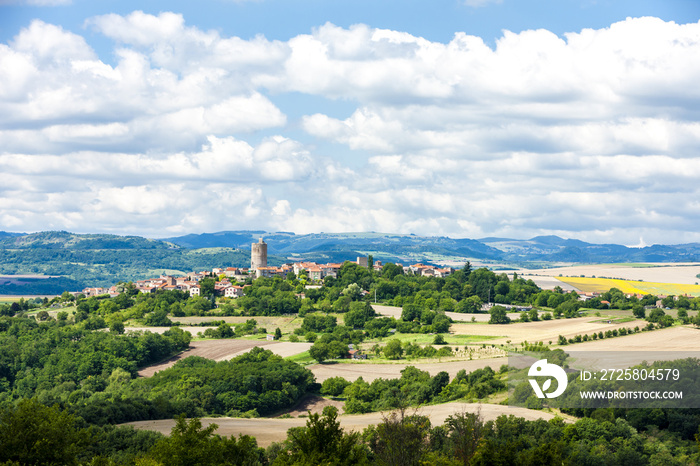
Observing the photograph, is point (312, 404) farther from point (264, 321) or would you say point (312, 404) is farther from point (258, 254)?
point (258, 254)

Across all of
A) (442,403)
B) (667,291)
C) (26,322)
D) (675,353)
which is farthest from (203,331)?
(667,291)

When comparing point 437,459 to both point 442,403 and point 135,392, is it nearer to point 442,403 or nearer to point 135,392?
point 442,403

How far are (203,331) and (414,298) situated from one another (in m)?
36.0

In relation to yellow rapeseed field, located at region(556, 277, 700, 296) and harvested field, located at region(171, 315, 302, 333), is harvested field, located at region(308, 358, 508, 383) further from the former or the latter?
yellow rapeseed field, located at region(556, 277, 700, 296)

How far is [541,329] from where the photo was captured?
9050 centimetres

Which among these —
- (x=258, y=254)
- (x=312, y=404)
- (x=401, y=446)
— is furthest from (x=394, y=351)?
(x=258, y=254)

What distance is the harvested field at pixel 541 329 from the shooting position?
3295 inches

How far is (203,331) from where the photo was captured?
97250 mm

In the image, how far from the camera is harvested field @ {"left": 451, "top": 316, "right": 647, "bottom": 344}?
8369 centimetres

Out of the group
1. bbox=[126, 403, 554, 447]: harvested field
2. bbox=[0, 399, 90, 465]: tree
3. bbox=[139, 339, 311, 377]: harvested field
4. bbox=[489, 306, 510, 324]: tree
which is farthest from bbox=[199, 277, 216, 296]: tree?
bbox=[0, 399, 90, 465]: tree

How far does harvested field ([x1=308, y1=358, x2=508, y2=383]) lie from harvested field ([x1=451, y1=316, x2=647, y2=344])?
1320 centimetres

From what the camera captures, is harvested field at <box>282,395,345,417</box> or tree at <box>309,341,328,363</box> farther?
tree at <box>309,341,328,363</box>

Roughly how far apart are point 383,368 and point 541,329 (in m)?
27.7

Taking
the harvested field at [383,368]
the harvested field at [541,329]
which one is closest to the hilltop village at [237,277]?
the harvested field at [541,329]
